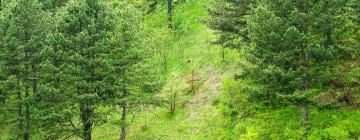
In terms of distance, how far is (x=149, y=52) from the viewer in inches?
1403

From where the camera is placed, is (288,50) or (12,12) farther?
(12,12)

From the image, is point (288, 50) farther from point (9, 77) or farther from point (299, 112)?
point (9, 77)

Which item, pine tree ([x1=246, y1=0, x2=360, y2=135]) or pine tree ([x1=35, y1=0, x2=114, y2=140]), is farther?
pine tree ([x1=35, y1=0, x2=114, y2=140])

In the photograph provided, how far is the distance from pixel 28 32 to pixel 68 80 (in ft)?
16.5

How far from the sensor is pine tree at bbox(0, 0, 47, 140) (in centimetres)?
3184

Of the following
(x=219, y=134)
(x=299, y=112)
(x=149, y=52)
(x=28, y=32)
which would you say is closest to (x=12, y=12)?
(x=28, y=32)

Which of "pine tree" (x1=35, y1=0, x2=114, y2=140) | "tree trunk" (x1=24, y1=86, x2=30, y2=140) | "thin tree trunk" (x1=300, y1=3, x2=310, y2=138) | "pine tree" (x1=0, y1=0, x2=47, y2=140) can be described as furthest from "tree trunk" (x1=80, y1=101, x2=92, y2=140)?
"thin tree trunk" (x1=300, y1=3, x2=310, y2=138)

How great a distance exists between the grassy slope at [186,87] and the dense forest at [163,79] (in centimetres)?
15

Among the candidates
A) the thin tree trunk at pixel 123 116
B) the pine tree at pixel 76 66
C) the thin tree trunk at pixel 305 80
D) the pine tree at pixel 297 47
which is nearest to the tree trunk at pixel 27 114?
the pine tree at pixel 76 66

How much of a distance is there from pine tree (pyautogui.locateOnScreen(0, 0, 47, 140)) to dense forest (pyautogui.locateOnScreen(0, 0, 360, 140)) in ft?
0.25

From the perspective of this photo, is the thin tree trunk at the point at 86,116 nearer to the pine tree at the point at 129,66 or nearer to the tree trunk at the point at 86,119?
the tree trunk at the point at 86,119

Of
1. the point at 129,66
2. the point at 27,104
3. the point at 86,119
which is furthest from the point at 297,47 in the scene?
the point at 27,104

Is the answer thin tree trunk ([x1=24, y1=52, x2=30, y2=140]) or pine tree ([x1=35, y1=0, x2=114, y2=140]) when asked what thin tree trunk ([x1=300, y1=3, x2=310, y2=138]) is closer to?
pine tree ([x1=35, y1=0, x2=114, y2=140])

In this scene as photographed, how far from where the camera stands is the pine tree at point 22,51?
104ft
